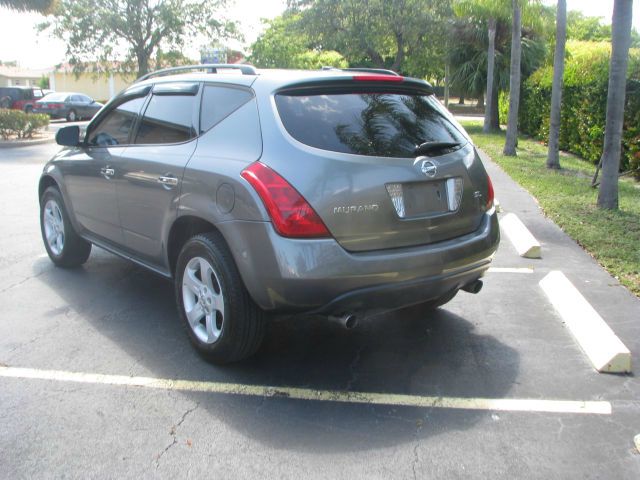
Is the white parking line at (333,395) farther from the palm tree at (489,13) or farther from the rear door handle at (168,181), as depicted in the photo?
the palm tree at (489,13)

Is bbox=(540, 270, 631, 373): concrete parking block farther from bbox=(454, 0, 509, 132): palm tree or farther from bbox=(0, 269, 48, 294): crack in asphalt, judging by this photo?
bbox=(454, 0, 509, 132): palm tree

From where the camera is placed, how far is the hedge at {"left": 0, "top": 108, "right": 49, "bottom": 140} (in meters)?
20.2

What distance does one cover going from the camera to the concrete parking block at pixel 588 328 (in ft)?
12.9

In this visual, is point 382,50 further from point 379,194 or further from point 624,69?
point 379,194

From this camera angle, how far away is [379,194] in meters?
3.57

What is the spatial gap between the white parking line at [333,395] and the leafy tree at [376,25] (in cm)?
2722

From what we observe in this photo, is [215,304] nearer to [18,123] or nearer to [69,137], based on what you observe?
[69,137]

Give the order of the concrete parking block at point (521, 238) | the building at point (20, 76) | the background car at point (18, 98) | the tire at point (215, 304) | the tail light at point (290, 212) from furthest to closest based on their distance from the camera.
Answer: the building at point (20, 76) < the background car at point (18, 98) < the concrete parking block at point (521, 238) < the tire at point (215, 304) < the tail light at point (290, 212)

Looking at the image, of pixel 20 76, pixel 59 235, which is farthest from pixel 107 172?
pixel 20 76

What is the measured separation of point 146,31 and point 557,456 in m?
30.3

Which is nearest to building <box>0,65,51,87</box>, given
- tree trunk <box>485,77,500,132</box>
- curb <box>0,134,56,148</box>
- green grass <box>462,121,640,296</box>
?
curb <box>0,134,56,148</box>

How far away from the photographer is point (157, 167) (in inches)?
174

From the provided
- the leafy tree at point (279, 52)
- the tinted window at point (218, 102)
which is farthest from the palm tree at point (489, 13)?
the leafy tree at point (279, 52)

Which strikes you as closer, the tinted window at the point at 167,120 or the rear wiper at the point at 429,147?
the rear wiper at the point at 429,147
